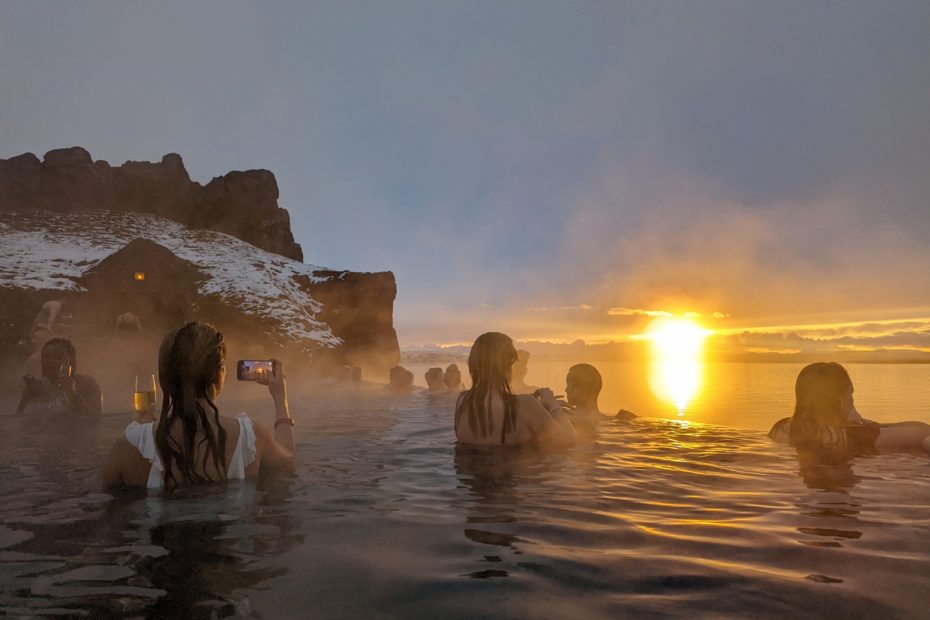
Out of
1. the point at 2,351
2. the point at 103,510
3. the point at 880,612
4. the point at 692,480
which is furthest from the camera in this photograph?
the point at 2,351

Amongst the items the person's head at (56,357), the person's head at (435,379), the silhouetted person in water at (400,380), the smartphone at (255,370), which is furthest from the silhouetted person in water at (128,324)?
the smartphone at (255,370)

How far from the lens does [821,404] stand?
285 inches

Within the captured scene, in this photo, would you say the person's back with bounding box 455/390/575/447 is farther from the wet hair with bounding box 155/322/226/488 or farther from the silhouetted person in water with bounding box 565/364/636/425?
the wet hair with bounding box 155/322/226/488

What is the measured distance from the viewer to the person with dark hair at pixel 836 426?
276 inches

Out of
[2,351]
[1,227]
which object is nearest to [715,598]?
[2,351]

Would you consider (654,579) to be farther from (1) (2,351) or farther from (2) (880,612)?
(1) (2,351)

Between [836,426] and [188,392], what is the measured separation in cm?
852

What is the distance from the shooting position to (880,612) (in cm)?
249

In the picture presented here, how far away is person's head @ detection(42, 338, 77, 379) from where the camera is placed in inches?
405

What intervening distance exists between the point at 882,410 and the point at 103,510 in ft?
91.7

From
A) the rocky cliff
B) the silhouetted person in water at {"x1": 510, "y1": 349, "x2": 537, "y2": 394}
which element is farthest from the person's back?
the rocky cliff

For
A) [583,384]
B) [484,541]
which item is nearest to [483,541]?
[484,541]

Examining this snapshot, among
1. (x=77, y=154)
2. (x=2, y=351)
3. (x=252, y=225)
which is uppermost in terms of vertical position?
(x=77, y=154)

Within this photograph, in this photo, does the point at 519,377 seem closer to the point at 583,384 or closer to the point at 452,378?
the point at 452,378
